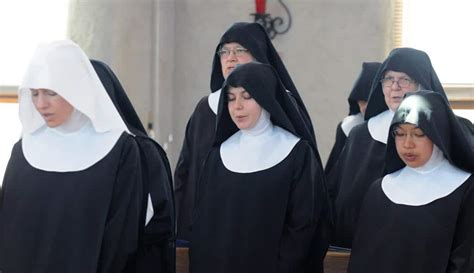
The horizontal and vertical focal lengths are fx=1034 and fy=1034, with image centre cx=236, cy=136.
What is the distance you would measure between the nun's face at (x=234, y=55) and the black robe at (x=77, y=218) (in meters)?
1.33

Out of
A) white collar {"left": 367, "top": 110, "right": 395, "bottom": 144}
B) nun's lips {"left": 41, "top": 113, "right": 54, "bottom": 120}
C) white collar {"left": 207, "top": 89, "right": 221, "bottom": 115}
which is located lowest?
white collar {"left": 367, "top": 110, "right": 395, "bottom": 144}

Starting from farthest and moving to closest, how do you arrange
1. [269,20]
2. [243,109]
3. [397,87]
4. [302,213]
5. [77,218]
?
1. [269,20]
2. [397,87]
3. [243,109]
4. [302,213]
5. [77,218]

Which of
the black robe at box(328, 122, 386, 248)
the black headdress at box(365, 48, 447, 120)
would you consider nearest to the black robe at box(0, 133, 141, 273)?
the black robe at box(328, 122, 386, 248)

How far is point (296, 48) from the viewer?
862cm

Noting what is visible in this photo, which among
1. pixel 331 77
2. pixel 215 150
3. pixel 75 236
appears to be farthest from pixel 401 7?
pixel 75 236

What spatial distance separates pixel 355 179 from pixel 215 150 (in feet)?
3.45

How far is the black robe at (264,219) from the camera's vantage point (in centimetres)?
470

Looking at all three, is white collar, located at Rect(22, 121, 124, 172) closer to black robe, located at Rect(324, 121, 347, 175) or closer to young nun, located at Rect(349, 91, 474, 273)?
young nun, located at Rect(349, 91, 474, 273)

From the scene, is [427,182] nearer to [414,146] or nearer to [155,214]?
[414,146]

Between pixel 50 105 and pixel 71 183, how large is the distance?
34cm

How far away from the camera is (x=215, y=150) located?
16.4 feet

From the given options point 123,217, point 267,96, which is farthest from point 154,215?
point 267,96

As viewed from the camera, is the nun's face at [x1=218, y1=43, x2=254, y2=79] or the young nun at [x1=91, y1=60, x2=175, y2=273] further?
the nun's face at [x1=218, y1=43, x2=254, y2=79]

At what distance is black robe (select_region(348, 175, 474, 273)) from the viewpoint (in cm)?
451
